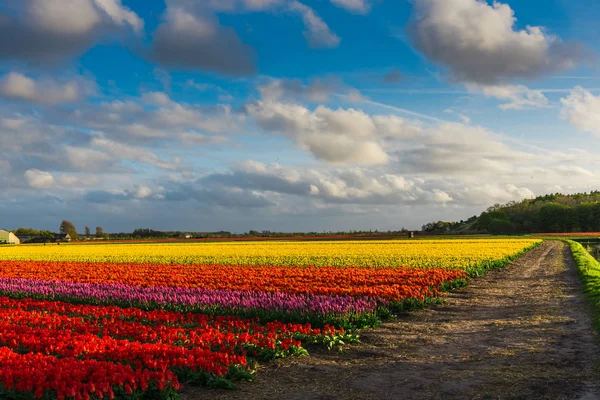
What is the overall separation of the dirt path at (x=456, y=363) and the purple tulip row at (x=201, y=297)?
133 cm

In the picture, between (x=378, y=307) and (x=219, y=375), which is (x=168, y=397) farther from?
(x=378, y=307)

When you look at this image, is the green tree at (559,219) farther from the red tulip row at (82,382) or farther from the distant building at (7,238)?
the red tulip row at (82,382)

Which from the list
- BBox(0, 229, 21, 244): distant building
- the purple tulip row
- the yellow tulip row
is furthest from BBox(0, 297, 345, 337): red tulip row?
BBox(0, 229, 21, 244): distant building

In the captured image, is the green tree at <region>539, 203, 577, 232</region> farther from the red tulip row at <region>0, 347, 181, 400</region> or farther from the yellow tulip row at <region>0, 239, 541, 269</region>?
the red tulip row at <region>0, 347, 181, 400</region>

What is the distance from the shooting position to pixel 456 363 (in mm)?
9570

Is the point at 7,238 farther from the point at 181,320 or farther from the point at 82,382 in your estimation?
the point at 82,382

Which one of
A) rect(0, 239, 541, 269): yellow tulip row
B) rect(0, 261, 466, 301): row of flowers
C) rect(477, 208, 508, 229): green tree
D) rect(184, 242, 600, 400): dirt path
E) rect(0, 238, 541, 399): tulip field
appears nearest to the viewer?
rect(0, 238, 541, 399): tulip field

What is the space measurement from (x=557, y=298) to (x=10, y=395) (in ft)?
56.2

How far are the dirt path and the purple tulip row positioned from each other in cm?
133

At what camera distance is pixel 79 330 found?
11.9 metres

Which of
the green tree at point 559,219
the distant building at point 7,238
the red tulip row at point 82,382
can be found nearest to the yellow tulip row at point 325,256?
the red tulip row at point 82,382

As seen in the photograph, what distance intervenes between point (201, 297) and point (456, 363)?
8886 mm

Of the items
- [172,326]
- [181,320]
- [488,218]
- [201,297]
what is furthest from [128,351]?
[488,218]

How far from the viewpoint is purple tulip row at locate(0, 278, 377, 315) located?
13914mm
